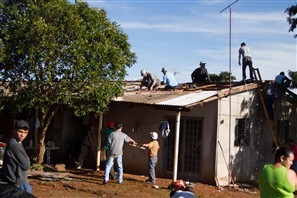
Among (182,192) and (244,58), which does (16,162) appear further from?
(244,58)

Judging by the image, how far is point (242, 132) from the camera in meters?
16.2

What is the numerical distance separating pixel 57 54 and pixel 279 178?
9270 mm

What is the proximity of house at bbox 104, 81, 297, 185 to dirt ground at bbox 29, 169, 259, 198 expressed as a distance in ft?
2.55

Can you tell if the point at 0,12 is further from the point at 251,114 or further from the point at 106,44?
the point at 251,114

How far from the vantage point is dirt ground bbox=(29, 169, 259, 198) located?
12383 millimetres

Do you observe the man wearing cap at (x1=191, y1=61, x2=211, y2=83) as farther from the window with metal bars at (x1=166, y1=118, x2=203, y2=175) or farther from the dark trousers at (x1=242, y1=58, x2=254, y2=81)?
the window with metal bars at (x1=166, y1=118, x2=203, y2=175)

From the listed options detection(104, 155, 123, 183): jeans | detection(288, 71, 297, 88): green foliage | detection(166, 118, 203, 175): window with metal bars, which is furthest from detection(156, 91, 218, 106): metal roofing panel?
detection(288, 71, 297, 88): green foliage

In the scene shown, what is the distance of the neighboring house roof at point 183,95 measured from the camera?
550 inches

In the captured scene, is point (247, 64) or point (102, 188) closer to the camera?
point (102, 188)

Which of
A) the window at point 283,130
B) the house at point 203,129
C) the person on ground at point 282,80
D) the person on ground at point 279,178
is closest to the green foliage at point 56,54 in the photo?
the house at point 203,129

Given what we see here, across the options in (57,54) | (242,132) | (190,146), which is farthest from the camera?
(242,132)

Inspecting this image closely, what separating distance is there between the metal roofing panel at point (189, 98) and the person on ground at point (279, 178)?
25.9 feet

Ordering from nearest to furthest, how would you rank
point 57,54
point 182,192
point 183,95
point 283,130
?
point 182,192, point 57,54, point 183,95, point 283,130

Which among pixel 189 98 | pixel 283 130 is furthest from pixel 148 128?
pixel 283 130
